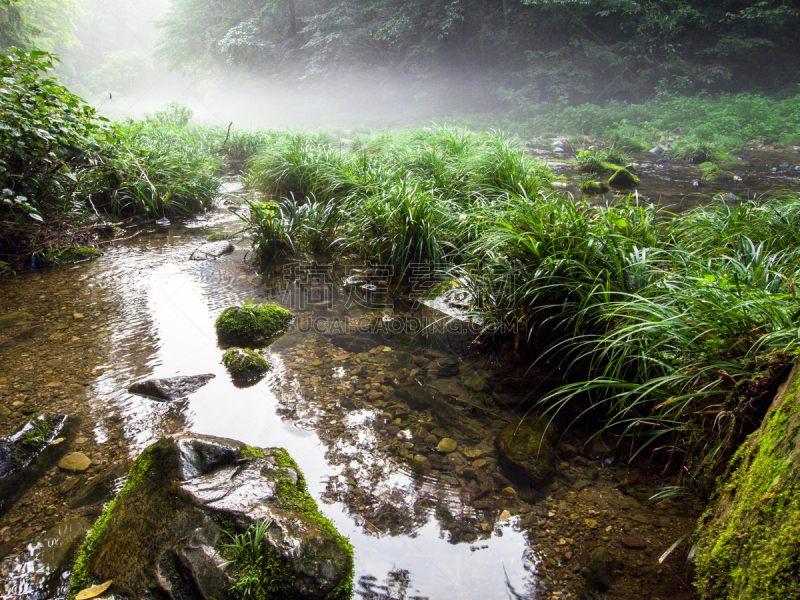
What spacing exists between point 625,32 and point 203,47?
1027 inches

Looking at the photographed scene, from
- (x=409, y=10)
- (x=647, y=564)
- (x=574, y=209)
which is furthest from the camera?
(x=409, y=10)

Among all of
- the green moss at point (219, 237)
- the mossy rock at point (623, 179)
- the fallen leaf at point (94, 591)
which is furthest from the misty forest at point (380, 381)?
the mossy rock at point (623, 179)

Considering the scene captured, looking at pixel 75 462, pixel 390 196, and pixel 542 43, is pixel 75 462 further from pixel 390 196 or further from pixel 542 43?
pixel 542 43

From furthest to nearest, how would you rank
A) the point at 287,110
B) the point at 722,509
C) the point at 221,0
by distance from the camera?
the point at 221,0, the point at 287,110, the point at 722,509

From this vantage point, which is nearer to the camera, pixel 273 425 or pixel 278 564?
pixel 278 564

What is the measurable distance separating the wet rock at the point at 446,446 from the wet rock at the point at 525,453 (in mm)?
223

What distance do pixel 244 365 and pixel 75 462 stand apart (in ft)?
3.20

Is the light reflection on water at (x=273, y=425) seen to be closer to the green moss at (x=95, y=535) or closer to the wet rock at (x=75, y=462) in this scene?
the wet rock at (x=75, y=462)

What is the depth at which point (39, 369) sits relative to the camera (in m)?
2.58

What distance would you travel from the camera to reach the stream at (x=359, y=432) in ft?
5.08

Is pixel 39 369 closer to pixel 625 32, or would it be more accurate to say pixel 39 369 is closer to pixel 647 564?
pixel 647 564

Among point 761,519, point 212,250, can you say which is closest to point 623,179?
point 212,250

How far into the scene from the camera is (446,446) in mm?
2168

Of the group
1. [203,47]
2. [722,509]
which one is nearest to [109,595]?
[722,509]
